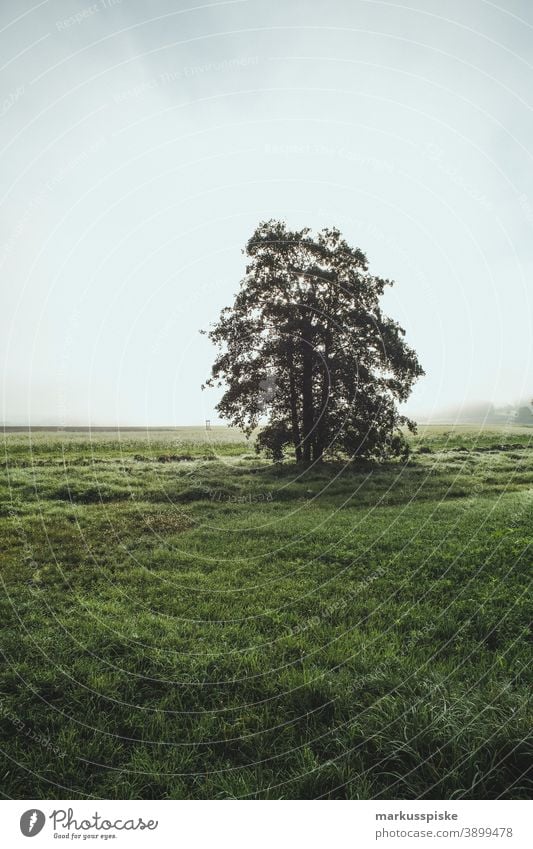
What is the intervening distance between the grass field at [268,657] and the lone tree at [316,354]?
11913mm

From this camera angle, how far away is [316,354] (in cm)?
2516

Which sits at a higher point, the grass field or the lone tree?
the lone tree

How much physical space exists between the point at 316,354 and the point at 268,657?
2119cm

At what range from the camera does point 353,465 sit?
2408 centimetres

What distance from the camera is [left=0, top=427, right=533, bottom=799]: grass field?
11.8ft

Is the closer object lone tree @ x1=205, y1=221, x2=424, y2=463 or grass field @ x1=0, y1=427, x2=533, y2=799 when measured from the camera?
grass field @ x1=0, y1=427, x2=533, y2=799

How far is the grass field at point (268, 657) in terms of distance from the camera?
3.61 m

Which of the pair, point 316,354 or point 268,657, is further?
point 316,354

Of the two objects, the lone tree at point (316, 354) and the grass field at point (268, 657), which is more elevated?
the lone tree at point (316, 354)

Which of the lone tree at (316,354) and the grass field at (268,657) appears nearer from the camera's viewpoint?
the grass field at (268,657)

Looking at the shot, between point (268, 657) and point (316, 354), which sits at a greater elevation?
point (316, 354)

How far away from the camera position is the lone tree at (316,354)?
24641 mm

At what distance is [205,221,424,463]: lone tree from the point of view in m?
24.6

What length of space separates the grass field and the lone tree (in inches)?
469
